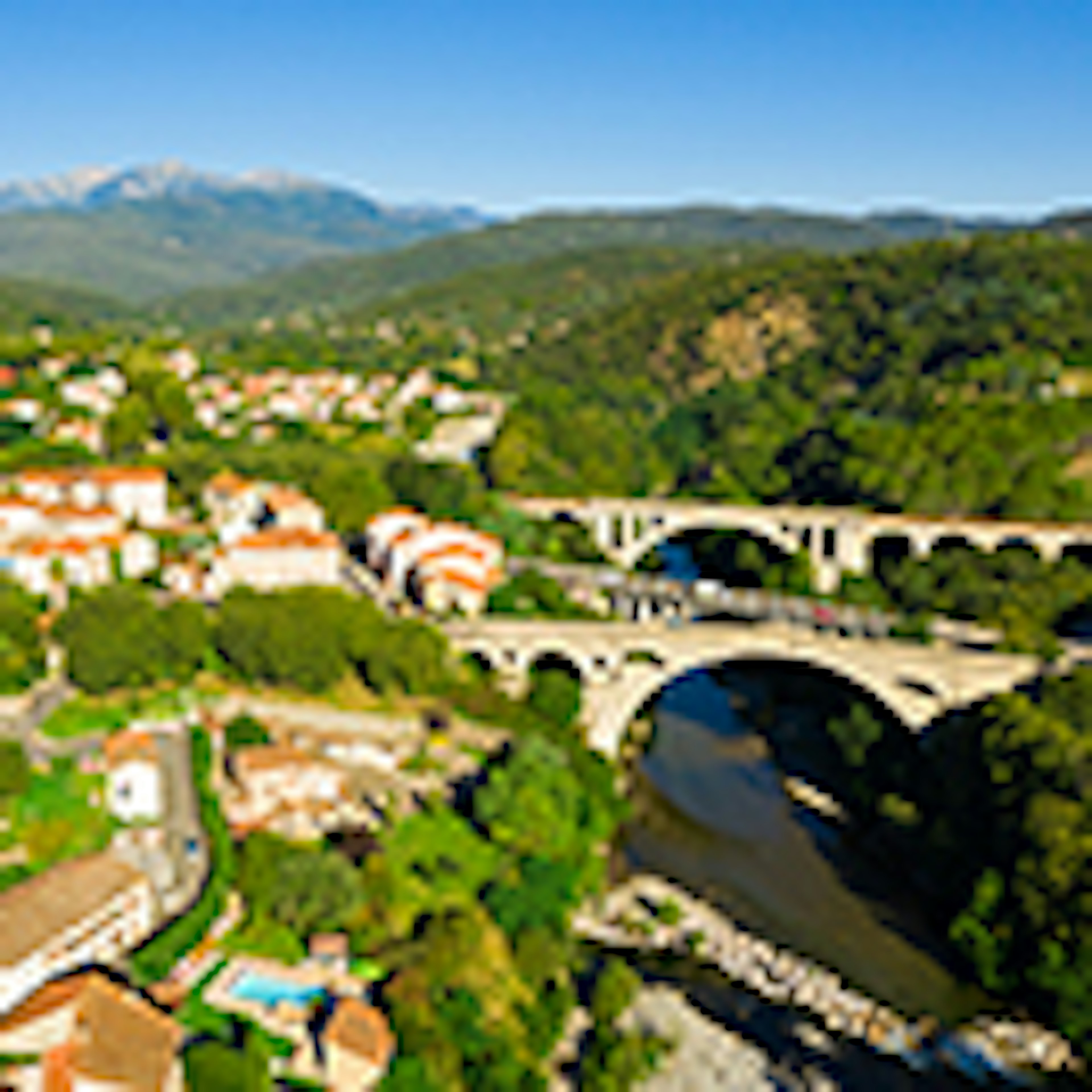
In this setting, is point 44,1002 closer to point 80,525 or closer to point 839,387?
point 80,525

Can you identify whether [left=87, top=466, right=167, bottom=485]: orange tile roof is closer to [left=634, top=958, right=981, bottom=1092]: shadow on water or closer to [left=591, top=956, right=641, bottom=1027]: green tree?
[left=634, top=958, right=981, bottom=1092]: shadow on water

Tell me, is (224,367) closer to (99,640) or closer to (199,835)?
(99,640)

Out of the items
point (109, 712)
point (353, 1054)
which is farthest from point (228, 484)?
point (353, 1054)

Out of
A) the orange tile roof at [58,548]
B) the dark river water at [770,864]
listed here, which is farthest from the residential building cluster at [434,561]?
the orange tile roof at [58,548]

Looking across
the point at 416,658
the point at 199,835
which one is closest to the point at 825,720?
the point at 416,658

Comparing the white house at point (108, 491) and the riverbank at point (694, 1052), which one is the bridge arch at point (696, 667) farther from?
the white house at point (108, 491)

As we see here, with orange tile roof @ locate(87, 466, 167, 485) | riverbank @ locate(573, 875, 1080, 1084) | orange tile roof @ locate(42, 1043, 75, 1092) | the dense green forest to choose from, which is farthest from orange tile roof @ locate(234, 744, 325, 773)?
orange tile roof @ locate(87, 466, 167, 485)
